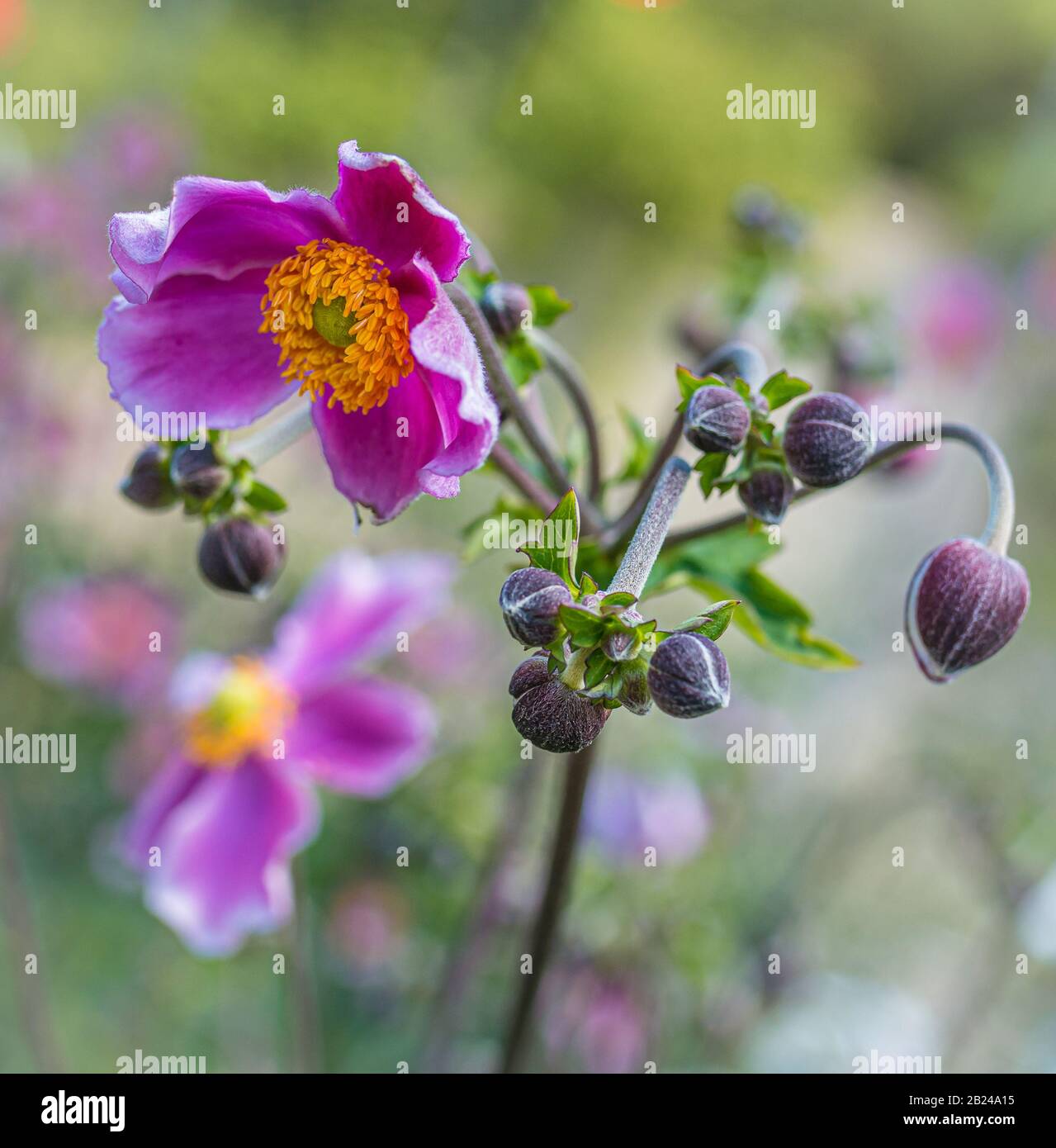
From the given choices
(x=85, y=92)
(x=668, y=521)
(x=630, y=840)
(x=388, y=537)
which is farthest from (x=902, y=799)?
(x=85, y=92)

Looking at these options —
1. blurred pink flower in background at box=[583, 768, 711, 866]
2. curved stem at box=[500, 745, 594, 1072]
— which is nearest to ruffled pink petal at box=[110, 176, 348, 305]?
curved stem at box=[500, 745, 594, 1072]

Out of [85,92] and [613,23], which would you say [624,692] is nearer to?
[85,92]

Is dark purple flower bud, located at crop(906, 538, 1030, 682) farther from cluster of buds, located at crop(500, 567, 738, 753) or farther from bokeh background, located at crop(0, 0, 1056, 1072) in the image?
bokeh background, located at crop(0, 0, 1056, 1072)

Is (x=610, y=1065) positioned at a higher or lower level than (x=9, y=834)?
lower

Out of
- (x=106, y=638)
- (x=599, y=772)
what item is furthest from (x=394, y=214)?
(x=106, y=638)

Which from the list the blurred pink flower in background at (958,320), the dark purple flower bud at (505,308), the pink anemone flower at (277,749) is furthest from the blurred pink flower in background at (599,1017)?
the blurred pink flower in background at (958,320)

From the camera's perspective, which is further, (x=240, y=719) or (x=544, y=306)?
(x=240, y=719)

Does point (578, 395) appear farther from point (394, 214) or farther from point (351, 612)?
point (351, 612)
